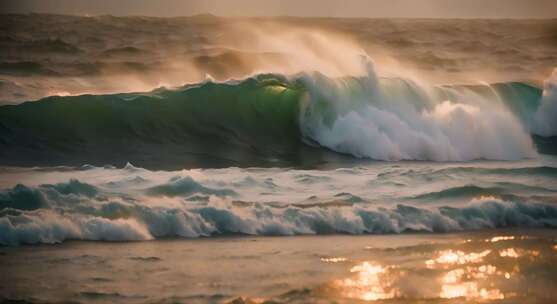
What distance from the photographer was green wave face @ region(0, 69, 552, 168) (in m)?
15.1

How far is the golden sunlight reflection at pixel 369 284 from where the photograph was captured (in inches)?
289

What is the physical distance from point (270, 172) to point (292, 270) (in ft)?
18.1

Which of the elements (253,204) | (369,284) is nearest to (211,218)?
(253,204)

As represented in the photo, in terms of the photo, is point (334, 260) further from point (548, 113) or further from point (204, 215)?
point (548, 113)

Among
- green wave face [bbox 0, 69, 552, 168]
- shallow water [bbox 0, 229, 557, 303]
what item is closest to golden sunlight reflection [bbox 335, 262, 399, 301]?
shallow water [bbox 0, 229, 557, 303]

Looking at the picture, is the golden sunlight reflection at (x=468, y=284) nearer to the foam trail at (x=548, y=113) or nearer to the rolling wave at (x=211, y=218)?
the rolling wave at (x=211, y=218)

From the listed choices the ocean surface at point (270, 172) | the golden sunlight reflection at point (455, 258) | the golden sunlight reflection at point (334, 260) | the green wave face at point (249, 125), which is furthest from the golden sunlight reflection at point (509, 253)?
the green wave face at point (249, 125)

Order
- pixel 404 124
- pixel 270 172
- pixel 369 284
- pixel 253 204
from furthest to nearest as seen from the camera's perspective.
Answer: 1. pixel 404 124
2. pixel 270 172
3. pixel 253 204
4. pixel 369 284

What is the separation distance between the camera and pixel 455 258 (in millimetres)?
8586

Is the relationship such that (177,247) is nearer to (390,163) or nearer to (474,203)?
(474,203)

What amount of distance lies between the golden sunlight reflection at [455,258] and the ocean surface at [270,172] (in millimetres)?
43

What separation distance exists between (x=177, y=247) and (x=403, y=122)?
8466 millimetres

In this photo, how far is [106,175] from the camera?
12.4m

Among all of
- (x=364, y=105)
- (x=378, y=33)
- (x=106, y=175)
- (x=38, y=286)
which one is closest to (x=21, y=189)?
(x=106, y=175)
